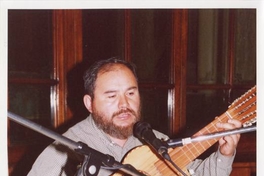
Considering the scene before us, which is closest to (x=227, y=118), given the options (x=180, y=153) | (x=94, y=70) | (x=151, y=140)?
(x=180, y=153)

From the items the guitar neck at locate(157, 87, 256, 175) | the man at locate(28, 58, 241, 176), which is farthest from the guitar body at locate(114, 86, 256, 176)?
the man at locate(28, 58, 241, 176)

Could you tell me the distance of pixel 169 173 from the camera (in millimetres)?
759

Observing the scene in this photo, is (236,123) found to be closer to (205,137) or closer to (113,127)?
(205,137)

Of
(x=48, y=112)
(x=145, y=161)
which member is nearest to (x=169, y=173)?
(x=145, y=161)

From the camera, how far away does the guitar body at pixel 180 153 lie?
73cm

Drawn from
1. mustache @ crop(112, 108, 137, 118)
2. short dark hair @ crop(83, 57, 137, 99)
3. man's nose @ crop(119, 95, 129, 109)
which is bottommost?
mustache @ crop(112, 108, 137, 118)

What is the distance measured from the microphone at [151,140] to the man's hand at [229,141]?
0.22 meters

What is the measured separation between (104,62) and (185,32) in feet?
1.33

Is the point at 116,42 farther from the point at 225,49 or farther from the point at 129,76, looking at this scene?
the point at 225,49

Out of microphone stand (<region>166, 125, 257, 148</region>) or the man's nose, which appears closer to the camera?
microphone stand (<region>166, 125, 257, 148</region>)

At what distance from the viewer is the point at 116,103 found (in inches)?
35.0

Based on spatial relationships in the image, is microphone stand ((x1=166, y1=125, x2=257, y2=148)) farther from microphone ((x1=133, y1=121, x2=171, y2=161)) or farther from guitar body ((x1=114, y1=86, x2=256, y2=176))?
guitar body ((x1=114, y1=86, x2=256, y2=176))

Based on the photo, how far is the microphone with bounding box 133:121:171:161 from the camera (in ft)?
1.74

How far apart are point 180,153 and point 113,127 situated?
21 cm
